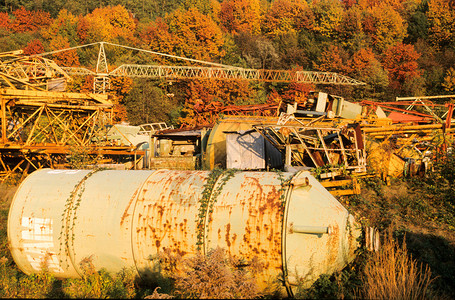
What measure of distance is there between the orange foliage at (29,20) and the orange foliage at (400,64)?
224 ft

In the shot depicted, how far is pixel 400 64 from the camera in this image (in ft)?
163

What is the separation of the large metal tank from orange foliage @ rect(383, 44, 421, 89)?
46534 mm

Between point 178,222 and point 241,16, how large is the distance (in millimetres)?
76793

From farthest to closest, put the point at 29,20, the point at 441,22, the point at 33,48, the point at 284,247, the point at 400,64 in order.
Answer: the point at 29,20, the point at 441,22, the point at 33,48, the point at 400,64, the point at 284,247

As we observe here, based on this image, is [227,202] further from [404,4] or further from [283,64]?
[404,4]

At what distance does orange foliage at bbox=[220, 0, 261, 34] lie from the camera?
247 ft

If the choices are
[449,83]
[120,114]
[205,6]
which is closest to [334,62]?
[449,83]

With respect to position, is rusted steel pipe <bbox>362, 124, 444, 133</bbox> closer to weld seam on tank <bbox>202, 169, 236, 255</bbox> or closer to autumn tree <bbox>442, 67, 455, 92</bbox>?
weld seam on tank <bbox>202, 169, 236, 255</bbox>

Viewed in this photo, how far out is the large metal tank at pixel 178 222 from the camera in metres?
6.59

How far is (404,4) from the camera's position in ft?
221

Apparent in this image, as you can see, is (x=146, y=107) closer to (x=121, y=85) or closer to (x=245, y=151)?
(x=121, y=85)

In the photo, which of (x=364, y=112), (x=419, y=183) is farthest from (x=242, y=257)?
(x=364, y=112)

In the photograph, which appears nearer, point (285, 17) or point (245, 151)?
point (245, 151)

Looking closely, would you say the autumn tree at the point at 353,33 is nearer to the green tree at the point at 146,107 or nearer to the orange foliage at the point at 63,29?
the green tree at the point at 146,107
